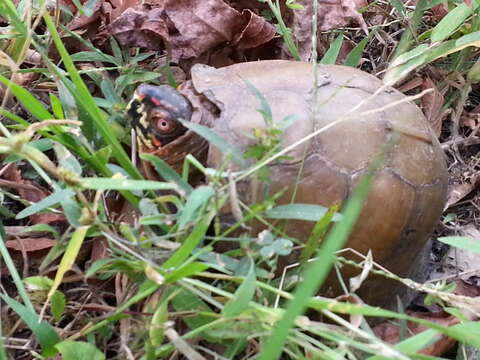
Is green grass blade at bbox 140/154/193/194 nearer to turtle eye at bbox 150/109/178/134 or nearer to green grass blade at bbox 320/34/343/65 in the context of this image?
turtle eye at bbox 150/109/178/134

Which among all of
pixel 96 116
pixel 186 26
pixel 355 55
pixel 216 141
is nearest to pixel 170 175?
pixel 216 141

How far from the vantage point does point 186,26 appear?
1.40m

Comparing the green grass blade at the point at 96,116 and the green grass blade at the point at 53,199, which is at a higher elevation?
the green grass blade at the point at 96,116

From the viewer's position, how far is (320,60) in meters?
1.50

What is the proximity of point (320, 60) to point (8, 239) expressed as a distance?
2.71ft

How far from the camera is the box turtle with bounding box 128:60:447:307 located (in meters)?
1.03

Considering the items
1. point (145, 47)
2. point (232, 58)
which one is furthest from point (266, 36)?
point (145, 47)

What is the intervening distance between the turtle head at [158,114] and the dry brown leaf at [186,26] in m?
0.29

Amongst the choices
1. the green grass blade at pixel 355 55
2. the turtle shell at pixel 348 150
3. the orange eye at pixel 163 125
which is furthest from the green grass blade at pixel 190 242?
the green grass blade at pixel 355 55

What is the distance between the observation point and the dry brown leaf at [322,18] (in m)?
1.49

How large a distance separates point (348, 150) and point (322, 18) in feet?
1.93

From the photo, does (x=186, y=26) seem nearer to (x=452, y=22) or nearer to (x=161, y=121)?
(x=161, y=121)

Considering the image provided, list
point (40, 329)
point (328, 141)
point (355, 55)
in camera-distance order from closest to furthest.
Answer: point (40, 329), point (328, 141), point (355, 55)

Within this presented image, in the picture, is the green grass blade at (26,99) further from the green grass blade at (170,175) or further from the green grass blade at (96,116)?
the green grass blade at (170,175)
